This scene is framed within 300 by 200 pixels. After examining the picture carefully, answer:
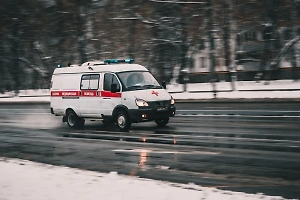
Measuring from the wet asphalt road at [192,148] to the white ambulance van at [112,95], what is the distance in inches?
22.0

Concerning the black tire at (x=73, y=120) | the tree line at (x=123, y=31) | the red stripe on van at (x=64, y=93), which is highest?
the tree line at (x=123, y=31)

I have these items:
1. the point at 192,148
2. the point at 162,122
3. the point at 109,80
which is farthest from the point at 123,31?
the point at 192,148

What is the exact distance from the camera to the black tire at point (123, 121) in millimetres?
17812

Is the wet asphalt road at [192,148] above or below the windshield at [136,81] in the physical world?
below

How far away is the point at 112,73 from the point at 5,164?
25.3ft

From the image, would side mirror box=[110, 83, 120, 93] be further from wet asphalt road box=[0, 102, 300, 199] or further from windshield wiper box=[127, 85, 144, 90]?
wet asphalt road box=[0, 102, 300, 199]

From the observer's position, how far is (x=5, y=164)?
1126cm

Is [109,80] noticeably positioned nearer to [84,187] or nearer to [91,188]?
[84,187]

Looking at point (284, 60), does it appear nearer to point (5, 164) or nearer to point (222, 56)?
point (222, 56)

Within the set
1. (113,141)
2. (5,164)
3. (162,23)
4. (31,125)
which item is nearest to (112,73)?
(113,141)

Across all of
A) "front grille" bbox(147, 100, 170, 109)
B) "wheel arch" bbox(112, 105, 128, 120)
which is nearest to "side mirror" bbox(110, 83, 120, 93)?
"wheel arch" bbox(112, 105, 128, 120)

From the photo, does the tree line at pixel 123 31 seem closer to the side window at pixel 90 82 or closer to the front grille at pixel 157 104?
the side window at pixel 90 82

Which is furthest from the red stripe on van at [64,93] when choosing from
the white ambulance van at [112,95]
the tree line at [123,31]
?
the tree line at [123,31]

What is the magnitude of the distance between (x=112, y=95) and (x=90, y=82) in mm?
1364
